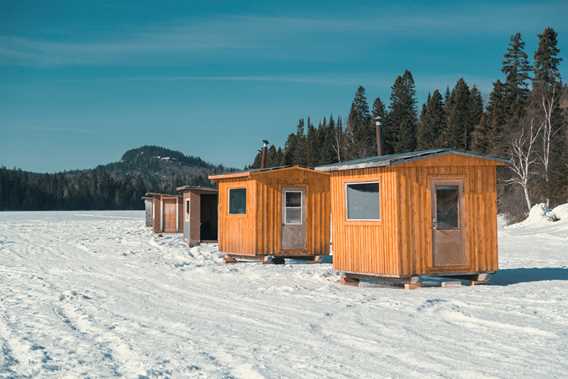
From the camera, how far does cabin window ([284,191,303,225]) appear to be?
18.0 meters

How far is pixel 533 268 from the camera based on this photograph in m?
16.2

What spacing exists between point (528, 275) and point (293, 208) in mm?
6455

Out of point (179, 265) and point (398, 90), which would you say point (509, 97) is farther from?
point (179, 265)

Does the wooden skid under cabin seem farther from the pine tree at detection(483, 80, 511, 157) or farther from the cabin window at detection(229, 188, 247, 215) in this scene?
the pine tree at detection(483, 80, 511, 157)

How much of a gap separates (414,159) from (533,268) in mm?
6097

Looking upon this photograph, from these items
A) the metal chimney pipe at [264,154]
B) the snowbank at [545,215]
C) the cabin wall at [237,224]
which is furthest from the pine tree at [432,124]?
the cabin wall at [237,224]

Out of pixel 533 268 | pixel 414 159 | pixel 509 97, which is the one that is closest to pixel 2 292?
pixel 414 159

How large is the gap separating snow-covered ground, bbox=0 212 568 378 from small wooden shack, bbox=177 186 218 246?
9695 millimetres

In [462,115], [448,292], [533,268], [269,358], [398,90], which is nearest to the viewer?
[269,358]

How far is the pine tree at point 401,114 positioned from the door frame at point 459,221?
188 feet

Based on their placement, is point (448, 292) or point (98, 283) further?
point (98, 283)

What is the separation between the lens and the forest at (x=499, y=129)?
37469 mm

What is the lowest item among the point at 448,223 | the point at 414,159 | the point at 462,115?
the point at 448,223

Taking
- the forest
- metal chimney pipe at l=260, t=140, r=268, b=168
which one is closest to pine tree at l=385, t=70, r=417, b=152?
the forest
